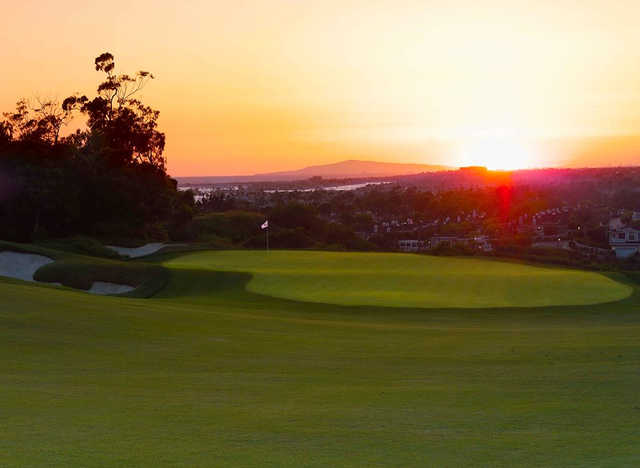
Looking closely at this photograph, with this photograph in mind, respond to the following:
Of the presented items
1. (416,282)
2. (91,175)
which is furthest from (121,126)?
(416,282)

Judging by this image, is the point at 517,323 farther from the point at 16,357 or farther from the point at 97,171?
the point at 97,171

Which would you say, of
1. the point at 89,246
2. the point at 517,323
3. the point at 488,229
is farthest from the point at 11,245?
the point at 488,229

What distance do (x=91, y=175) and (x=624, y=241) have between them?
133 ft

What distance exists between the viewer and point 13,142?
5734cm

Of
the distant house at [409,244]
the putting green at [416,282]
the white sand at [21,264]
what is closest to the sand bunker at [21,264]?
the white sand at [21,264]

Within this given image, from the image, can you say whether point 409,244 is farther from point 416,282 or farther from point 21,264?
point 416,282

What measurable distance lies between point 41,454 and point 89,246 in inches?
1458

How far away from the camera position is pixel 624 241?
66.3 meters

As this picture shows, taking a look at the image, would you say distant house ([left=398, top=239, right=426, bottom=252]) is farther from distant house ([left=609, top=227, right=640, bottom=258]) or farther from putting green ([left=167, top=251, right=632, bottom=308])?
putting green ([left=167, top=251, right=632, bottom=308])

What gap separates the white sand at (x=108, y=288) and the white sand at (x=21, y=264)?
3.38 metres

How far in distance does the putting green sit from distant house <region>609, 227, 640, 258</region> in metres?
31.9

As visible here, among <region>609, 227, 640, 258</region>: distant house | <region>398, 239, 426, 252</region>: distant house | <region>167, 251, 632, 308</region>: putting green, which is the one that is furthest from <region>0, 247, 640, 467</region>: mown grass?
<region>398, 239, 426, 252</region>: distant house

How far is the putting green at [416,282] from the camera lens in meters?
23.8

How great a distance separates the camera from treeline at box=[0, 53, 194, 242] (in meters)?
53.0
